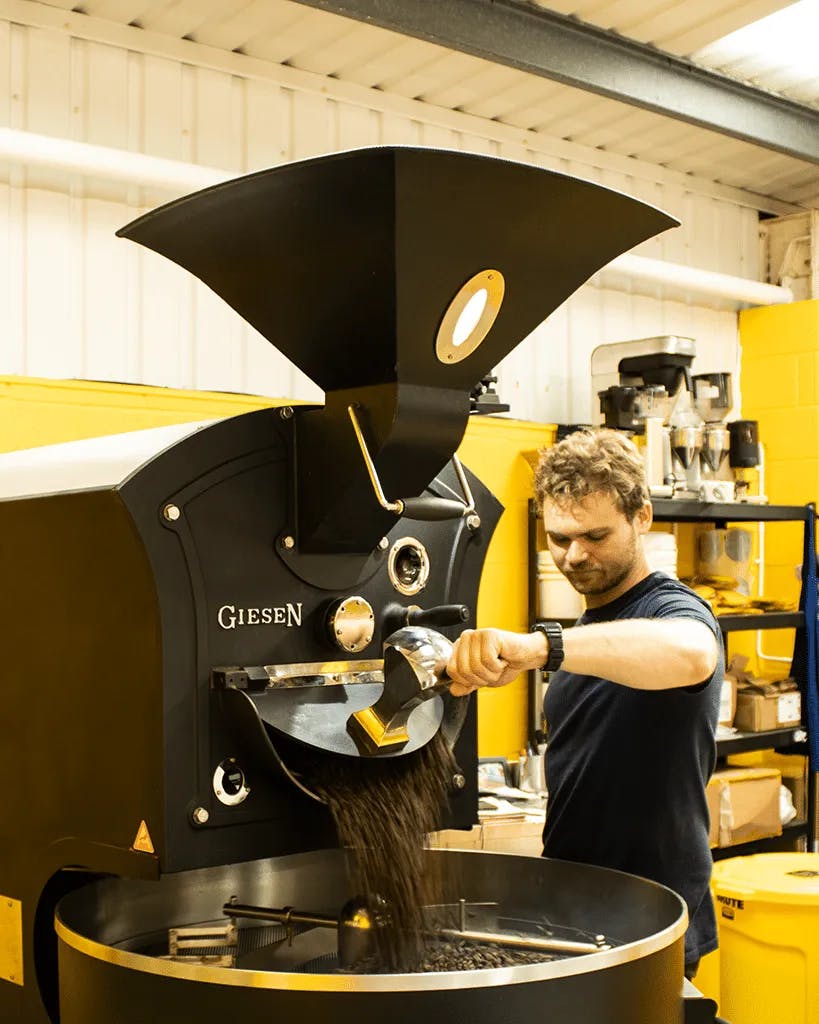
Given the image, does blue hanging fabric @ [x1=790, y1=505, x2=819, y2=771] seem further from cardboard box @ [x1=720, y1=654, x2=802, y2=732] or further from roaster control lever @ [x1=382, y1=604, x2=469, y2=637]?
roaster control lever @ [x1=382, y1=604, x2=469, y2=637]

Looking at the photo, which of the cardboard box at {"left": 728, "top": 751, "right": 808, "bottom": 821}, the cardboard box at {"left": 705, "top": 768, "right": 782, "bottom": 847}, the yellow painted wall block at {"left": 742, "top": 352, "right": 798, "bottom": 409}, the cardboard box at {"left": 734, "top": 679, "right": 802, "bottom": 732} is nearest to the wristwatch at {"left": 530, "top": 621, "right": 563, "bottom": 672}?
the cardboard box at {"left": 705, "top": 768, "right": 782, "bottom": 847}

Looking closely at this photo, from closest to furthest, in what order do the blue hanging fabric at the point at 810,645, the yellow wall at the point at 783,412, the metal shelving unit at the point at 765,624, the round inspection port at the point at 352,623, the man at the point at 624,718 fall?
1. the round inspection port at the point at 352,623
2. the man at the point at 624,718
3. the metal shelving unit at the point at 765,624
4. the blue hanging fabric at the point at 810,645
5. the yellow wall at the point at 783,412

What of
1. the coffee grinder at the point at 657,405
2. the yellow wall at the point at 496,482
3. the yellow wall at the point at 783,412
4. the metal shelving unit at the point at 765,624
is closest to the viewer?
the yellow wall at the point at 496,482

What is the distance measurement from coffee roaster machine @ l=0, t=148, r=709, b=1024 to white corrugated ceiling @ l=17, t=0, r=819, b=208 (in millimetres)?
2344

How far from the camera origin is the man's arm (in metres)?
1.41

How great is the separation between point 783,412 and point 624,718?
11.8 feet

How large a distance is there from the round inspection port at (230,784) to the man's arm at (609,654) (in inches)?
10.0

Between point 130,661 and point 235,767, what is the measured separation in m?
0.16

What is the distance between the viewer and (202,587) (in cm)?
138

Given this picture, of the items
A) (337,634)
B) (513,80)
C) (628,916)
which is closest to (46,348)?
(513,80)

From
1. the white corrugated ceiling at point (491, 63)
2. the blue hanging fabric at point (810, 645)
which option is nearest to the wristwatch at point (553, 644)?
the white corrugated ceiling at point (491, 63)

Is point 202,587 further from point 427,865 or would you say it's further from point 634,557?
point 634,557

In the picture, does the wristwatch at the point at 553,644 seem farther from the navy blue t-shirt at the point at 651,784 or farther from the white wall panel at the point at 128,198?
the white wall panel at the point at 128,198

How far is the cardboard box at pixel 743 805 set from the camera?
4363 millimetres
